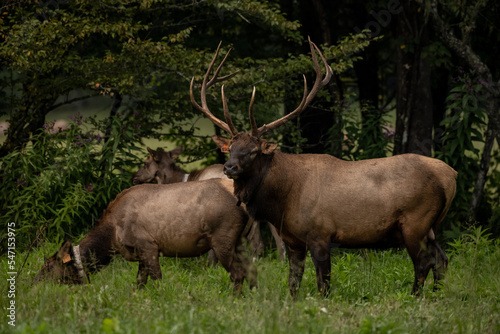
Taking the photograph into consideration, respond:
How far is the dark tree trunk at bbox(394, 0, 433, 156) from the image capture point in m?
11.1

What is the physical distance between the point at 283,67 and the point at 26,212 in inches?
173

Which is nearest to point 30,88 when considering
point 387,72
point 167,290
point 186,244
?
point 186,244

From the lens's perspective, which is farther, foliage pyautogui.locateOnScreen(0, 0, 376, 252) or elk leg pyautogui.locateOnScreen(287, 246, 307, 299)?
foliage pyautogui.locateOnScreen(0, 0, 376, 252)

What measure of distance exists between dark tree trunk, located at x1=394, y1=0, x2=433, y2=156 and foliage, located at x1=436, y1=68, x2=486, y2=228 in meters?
0.83

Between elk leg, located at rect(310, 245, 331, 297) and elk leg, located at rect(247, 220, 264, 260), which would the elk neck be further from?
elk leg, located at rect(247, 220, 264, 260)


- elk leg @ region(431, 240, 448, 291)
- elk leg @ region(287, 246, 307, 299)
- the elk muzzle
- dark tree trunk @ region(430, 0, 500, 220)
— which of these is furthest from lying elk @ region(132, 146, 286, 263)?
the elk muzzle

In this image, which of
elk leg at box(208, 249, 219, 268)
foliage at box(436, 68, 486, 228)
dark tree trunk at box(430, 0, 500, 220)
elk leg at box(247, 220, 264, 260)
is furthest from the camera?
dark tree trunk at box(430, 0, 500, 220)

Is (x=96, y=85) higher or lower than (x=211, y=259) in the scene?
higher

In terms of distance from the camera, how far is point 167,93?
11.4 meters

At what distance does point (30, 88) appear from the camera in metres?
10.4

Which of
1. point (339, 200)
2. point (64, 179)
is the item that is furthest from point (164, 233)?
point (64, 179)

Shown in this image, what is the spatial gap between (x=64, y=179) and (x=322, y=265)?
15.9ft

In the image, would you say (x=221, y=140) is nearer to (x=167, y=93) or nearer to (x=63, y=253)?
(x=63, y=253)

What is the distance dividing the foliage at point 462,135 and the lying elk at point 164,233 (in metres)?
4.23
